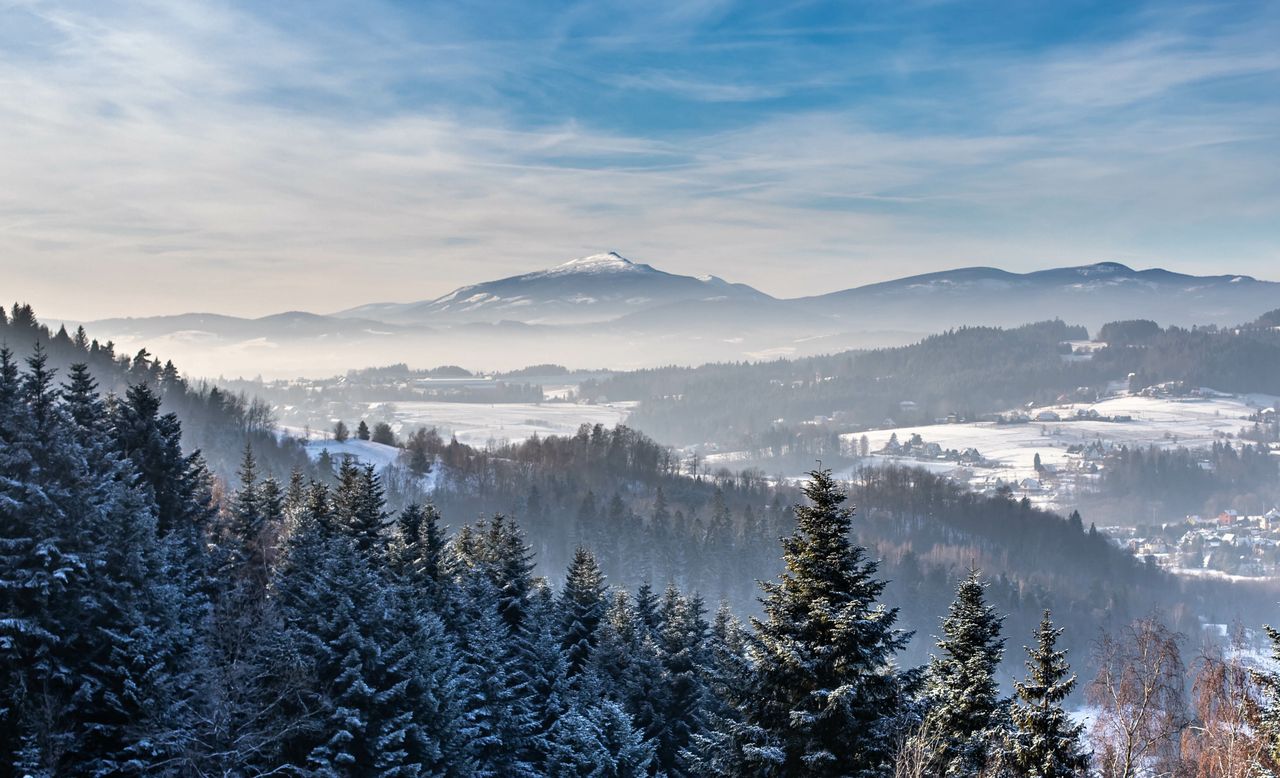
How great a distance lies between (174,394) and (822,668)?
519ft

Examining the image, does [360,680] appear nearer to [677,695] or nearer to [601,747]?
[601,747]

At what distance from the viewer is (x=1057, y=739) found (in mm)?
16469

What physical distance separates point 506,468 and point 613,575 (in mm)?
49501

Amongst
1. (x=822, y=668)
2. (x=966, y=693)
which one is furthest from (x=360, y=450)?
(x=966, y=693)

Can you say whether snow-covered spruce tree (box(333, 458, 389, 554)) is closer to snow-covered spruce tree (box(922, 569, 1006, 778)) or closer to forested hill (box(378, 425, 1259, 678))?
snow-covered spruce tree (box(922, 569, 1006, 778))

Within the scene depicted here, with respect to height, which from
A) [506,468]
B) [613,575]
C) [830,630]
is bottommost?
[613,575]

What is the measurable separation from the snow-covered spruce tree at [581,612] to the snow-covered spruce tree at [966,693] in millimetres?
23978

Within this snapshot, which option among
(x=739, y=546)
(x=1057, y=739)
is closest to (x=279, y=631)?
(x=1057, y=739)

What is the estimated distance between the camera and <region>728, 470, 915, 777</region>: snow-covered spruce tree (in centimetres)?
1778

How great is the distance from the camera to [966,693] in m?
18.5

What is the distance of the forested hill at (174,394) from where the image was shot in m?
128

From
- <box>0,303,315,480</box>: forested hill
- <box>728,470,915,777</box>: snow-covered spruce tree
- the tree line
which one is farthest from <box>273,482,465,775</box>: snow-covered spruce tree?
<box>0,303,315,480</box>: forested hill

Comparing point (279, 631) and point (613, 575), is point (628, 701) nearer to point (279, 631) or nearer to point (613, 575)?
point (279, 631)

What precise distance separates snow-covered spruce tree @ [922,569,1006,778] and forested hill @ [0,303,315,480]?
373 feet
